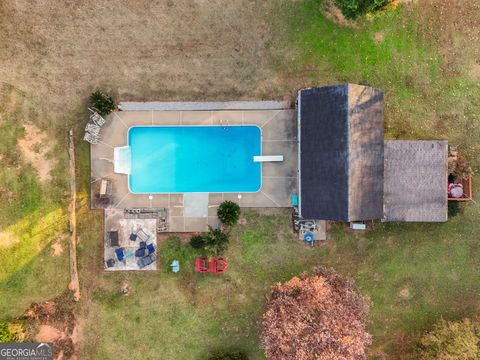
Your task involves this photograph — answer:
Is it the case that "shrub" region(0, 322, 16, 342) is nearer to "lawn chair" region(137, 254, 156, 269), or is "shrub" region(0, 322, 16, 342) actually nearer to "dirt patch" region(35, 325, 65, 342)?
"dirt patch" region(35, 325, 65, 342)

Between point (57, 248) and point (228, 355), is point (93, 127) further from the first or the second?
point (228, 355)

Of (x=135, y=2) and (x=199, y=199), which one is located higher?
(x=135, y=2)

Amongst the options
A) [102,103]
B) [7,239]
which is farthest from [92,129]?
[7,239]

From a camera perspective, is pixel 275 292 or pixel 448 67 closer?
pixel 275 292

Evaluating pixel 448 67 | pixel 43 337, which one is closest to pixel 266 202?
pixel 448 67

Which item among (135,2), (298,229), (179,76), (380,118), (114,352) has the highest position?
(135,2)

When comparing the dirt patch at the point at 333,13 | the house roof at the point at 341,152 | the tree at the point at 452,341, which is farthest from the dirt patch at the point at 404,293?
the dirt patch at the point at 333,13

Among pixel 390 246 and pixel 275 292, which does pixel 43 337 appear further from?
pixel 390 246
